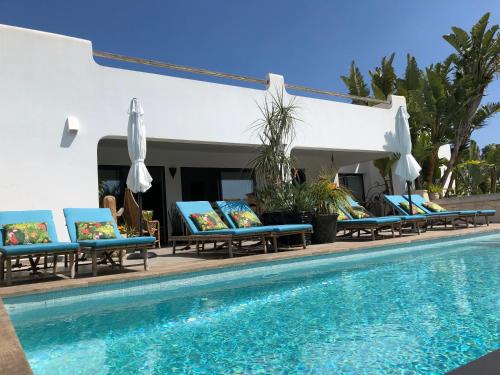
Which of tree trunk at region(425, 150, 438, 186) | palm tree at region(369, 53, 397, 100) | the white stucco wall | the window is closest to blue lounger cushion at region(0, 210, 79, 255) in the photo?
the white stucco wall

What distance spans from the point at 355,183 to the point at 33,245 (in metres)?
15.1

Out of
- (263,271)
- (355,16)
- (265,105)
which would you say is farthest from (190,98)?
(355,16)

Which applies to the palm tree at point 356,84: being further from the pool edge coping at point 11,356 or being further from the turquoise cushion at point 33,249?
the pool edge coping at point 11,356

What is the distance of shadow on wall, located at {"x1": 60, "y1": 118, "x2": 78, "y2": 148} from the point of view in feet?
26.0

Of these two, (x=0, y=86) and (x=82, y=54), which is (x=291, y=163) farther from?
(x=0, y=86)

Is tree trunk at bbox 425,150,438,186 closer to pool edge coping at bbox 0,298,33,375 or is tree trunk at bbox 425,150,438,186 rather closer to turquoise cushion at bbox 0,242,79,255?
turquoise cushion at bbox 0,242,79,255

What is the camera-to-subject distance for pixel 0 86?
7449mm

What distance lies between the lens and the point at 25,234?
218 inches

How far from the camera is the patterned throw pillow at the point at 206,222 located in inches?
296

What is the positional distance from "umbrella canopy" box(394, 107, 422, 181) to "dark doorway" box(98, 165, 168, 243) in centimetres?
669

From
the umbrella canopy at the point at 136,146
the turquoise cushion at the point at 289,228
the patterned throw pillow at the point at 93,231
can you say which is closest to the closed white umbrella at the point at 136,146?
the umbrella canopy at the point at 136,146

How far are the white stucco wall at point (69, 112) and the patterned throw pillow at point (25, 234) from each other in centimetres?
194

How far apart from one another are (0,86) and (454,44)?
15.8 metres

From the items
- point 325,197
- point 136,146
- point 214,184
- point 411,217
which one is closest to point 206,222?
point 136,146
